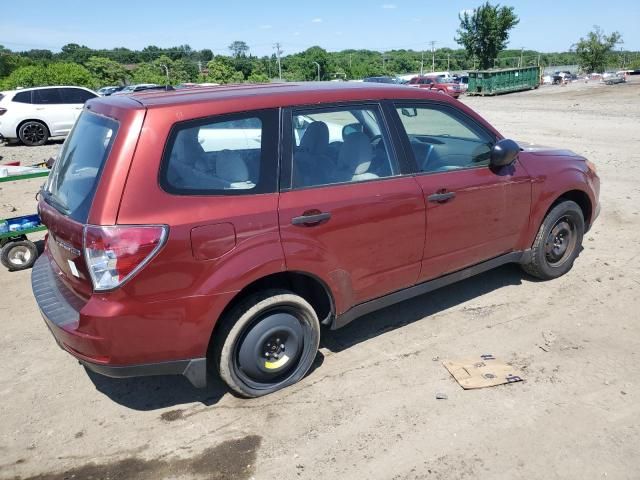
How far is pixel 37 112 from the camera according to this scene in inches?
582

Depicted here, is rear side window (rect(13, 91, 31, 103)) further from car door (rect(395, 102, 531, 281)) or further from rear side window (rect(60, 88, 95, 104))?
car door (rect(395, 102, 531, 281))

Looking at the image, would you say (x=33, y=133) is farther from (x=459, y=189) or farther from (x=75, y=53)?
(x=75, y=53)

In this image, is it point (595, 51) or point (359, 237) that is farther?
point (595, 51)

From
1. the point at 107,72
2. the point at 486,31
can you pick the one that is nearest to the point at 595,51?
the point at 486,31

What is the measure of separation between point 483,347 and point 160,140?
8.57 ft

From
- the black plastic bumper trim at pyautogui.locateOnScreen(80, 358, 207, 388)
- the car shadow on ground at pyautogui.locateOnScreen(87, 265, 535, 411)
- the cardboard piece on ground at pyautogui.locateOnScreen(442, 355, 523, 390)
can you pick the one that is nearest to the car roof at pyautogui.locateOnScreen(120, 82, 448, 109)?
the black plastic bumper trim at pyautogui.locateOnScreen(80, 358, 207, 388)

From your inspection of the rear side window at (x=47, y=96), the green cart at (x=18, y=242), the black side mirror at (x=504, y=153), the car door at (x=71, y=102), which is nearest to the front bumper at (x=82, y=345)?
the black side mirror at (x=504, y=153)

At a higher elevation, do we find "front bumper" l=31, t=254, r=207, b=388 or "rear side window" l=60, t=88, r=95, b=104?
"rear side window" l=60, t=88, r=95, b=104

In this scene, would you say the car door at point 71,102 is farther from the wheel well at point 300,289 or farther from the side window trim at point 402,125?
the wheel well at point 300,289

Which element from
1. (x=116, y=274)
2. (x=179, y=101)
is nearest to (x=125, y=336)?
(x=116, y=274)

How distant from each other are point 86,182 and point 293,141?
119 centimetres

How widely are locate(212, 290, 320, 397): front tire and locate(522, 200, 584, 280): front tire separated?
7.56 feet

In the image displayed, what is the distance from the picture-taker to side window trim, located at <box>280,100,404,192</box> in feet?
10.1

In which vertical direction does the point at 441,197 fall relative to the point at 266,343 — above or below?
above
